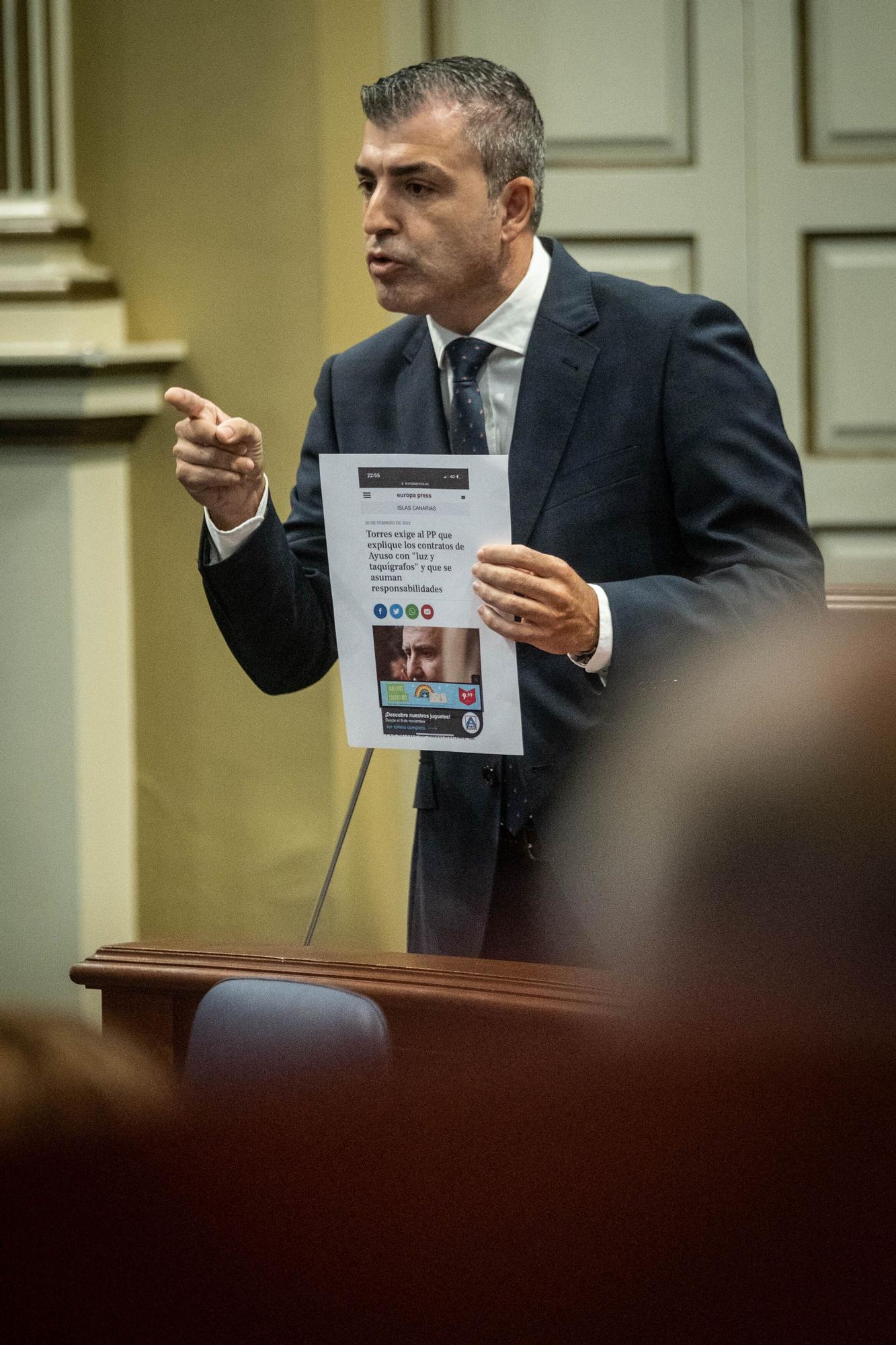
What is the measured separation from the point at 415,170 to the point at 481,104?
4.0 inches

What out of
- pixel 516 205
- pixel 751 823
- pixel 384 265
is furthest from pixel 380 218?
pixel 751 823

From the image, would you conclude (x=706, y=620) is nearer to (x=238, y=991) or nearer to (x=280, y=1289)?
(x=238, y=991)

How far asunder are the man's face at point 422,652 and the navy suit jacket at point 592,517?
0.16m

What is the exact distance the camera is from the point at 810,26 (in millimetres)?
2725

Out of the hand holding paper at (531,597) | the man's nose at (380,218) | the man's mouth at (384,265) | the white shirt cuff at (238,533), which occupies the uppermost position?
the man's nose at (380,218)

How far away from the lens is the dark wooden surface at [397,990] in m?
1.30

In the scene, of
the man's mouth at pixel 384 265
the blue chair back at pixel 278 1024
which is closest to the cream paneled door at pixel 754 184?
the man's mouth at pixel 384 265

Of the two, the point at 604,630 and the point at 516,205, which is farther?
the point at 516,205

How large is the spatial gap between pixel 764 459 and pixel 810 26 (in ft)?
4.99

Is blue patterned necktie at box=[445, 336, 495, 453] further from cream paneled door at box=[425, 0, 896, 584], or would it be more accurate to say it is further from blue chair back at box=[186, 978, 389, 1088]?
cream paneled door at box=[425, 0, 896, 584]

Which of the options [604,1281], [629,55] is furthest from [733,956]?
[629,55]

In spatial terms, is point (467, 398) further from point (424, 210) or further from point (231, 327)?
point (231, 327)

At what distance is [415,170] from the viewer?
160 cm

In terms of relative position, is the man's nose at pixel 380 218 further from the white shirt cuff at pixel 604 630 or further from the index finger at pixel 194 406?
the white shirt cuff at pixel 604 630
